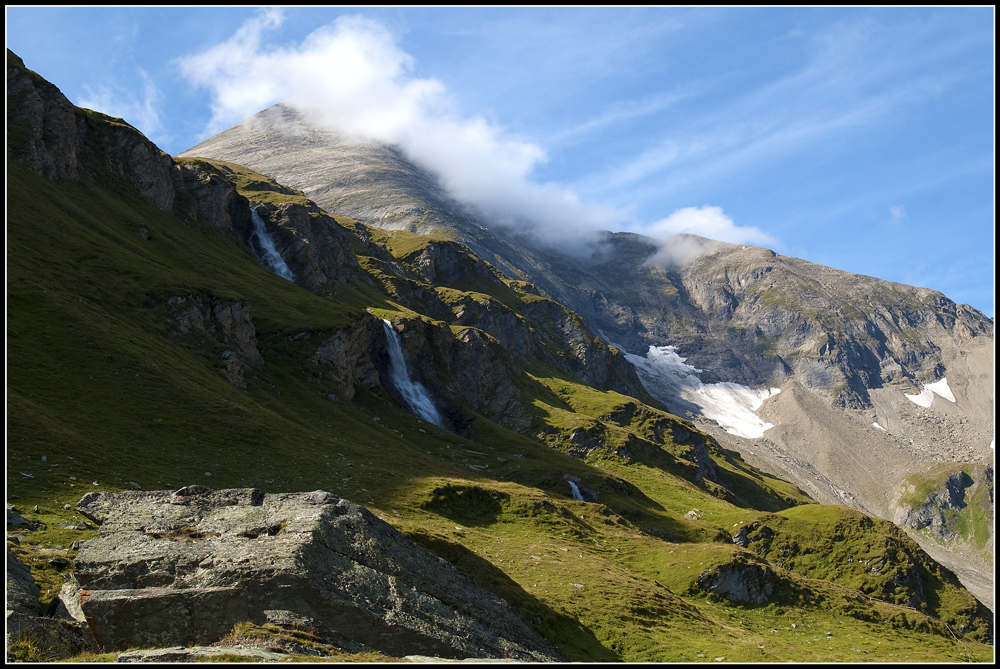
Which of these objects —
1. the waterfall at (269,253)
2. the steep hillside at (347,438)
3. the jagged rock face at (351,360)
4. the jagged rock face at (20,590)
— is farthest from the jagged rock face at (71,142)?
the jagged rock face at (20,590)

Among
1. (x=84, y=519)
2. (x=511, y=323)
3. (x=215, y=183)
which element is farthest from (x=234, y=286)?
(x=511, y=323)

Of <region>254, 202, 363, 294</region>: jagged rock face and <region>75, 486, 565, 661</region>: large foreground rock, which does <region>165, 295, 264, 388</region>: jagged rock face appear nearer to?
<region>254, 202, 363, 294</region>: jagged rock face

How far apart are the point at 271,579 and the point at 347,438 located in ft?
191

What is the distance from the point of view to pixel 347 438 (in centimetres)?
7775

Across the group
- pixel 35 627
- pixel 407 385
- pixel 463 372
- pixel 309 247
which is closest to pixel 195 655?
pixel 35 627

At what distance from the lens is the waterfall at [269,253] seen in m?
138

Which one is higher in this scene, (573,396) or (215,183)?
(215,183)

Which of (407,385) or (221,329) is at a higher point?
(221,329)

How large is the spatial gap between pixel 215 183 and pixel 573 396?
90575 mm

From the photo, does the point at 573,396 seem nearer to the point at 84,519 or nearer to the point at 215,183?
the point at 215,183

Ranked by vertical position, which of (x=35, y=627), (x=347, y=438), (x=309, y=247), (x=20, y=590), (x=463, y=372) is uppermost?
(x=309, y=247)

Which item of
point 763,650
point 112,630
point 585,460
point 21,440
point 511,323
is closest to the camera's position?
point 112,630

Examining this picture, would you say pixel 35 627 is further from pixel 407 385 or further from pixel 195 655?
pixel 407 385

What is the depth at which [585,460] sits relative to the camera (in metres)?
120
